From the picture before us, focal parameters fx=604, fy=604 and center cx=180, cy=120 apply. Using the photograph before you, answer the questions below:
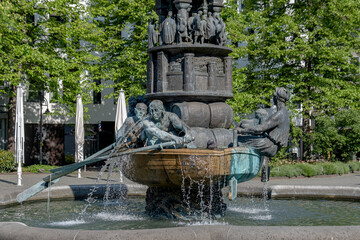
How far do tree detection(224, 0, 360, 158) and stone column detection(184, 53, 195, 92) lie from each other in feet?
64.4

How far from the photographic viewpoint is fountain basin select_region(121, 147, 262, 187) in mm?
10750

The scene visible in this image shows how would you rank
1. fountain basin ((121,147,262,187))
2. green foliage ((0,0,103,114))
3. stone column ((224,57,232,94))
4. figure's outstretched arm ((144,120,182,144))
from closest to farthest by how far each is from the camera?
fountain basin ((121,147,262,187)), figure's outstretched arm ((144,120,182,144)), stone column ((224,57,232,94)), green foliage ((0,0,103,114))

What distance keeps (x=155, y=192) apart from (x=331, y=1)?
24.5 meters

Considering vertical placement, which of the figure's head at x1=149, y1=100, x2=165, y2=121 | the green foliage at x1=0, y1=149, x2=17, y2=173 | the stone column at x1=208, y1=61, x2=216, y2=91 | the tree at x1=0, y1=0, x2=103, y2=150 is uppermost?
the tree at x1=0, y1=0, x2=103, y2=150

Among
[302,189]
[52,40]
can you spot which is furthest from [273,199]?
[52,40]

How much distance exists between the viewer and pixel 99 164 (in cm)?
3691

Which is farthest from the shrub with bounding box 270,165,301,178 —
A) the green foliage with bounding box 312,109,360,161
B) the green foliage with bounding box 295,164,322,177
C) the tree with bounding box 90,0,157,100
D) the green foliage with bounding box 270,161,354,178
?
the tree with bounding box 90,0,157,100

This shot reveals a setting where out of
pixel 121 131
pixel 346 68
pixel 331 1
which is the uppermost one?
pixel 331 1

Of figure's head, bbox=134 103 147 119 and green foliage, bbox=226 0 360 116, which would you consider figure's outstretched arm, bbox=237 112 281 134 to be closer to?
figure's head, bbox=134 103 147 119

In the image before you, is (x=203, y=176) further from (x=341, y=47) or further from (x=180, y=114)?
(x=341, y=47)

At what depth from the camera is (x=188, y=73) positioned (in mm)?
12383

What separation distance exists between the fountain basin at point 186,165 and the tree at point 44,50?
18.8 meters

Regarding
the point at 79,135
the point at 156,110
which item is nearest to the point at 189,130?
the point at 156,110

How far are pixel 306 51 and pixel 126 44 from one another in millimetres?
10026
